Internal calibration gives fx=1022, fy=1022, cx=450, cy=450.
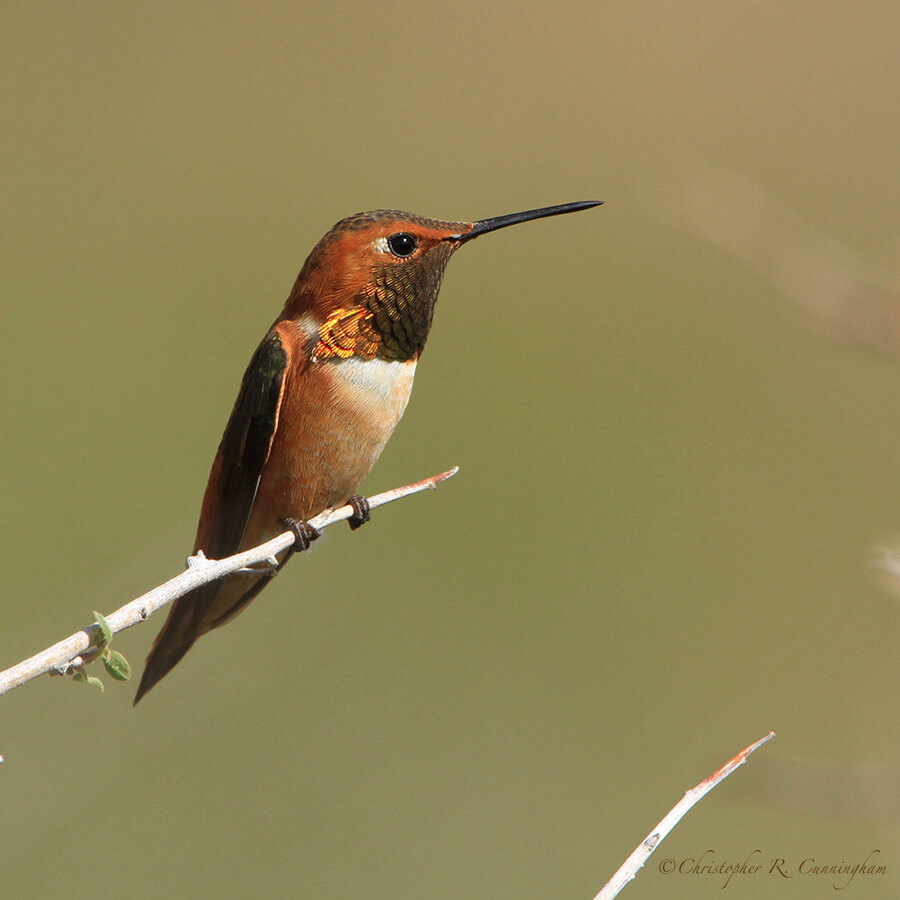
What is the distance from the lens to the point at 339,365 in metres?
2.20

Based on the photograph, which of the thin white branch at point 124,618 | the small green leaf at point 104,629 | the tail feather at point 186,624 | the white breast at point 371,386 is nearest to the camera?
the thin white branch at point 124,618

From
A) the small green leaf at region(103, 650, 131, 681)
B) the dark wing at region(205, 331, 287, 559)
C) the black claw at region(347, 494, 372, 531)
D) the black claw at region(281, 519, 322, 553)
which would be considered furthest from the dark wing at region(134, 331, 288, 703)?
the small green leaf at region(103, 650, 131, 681)

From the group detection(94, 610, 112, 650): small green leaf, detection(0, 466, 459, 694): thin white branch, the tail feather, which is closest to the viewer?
detection(0, 466, 459, 694): thin white branch

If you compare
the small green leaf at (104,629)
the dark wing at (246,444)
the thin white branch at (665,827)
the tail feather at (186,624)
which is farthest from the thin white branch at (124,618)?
the tail feather at (186,624)

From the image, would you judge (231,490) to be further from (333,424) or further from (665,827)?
(665,827)

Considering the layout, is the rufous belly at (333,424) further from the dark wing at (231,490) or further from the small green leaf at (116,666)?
the small green leaf at (116,666)

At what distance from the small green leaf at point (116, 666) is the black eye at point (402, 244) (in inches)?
48.7

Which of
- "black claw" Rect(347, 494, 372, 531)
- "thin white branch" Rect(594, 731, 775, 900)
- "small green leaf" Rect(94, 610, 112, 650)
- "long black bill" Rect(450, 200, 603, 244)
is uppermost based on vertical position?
"long black bill" Rect(450, 200, 603, 244)

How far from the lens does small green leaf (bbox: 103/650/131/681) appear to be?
120 centimetres

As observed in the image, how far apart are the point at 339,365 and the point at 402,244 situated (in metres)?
0.30

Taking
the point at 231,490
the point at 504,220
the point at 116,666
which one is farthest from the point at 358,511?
the point at 116,666

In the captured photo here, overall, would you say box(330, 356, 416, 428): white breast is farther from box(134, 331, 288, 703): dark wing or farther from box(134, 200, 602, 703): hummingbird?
box(134, 331, 288, 703): dark wing

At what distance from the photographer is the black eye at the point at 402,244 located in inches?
87.0

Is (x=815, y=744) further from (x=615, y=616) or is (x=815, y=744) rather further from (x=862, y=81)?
(x=862, y=81)
